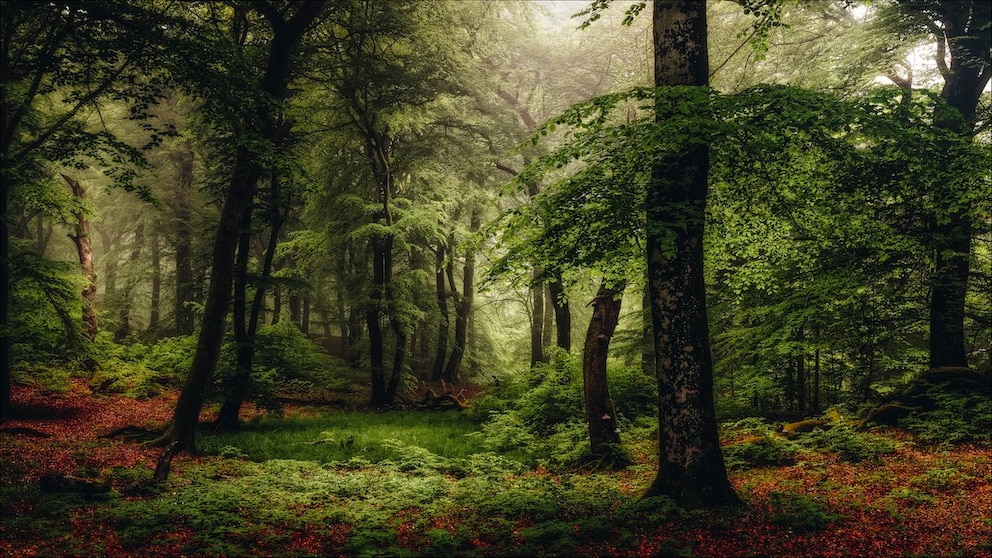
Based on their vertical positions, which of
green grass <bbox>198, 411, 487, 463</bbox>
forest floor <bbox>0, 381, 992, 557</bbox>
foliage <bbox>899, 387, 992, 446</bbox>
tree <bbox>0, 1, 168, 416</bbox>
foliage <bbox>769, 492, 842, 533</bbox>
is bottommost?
green grass <bbox>198, 411, 487, 463</bbox>

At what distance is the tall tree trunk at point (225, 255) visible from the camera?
10773mm

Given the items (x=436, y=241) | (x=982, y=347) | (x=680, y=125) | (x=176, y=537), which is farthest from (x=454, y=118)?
(x=982, y=347)

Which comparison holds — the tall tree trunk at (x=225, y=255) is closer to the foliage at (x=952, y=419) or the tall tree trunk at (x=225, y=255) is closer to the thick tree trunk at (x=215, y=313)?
the thick tree trunk at (x=215, y=313)

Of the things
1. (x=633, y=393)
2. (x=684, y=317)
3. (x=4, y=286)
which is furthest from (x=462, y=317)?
(x=684, y=317)

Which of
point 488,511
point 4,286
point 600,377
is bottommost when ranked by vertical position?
point 488,511

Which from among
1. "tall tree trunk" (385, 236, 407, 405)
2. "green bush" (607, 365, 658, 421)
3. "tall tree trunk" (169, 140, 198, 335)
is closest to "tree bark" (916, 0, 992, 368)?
"green bush" (607, 365, 658, 421)

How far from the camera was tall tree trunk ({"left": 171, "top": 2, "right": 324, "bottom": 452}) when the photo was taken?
10773 mm

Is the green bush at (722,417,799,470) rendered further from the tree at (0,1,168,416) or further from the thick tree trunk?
the tree at (0,1,168,416)

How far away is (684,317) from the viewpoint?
6.25 m

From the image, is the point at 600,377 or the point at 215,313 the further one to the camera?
the point at 215,313

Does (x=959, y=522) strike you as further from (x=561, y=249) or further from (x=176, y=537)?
(x=176, y=537)

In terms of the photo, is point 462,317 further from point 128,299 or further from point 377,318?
point 128,299

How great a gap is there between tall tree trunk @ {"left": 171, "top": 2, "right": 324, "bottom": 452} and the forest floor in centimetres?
143

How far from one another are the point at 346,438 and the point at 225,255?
217 inches
